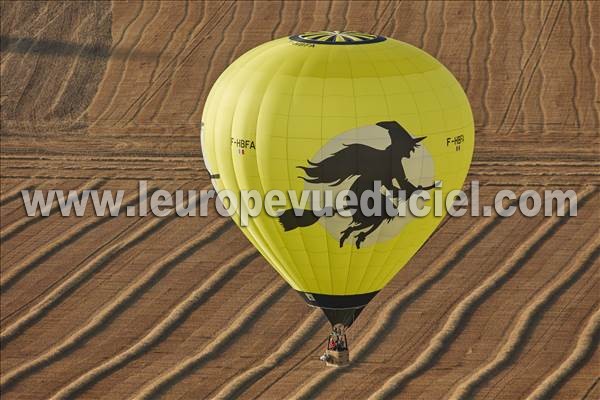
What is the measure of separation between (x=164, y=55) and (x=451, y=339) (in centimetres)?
1578

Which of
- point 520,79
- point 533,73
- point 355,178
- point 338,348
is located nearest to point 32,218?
point 338,348

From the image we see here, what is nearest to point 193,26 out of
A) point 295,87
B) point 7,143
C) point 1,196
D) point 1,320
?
point 7,143

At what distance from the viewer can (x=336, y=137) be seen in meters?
18.5

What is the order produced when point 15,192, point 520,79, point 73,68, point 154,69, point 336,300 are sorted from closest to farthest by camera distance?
point 336,300
point 15,192
point 520,79
point 154,69
point 73,68

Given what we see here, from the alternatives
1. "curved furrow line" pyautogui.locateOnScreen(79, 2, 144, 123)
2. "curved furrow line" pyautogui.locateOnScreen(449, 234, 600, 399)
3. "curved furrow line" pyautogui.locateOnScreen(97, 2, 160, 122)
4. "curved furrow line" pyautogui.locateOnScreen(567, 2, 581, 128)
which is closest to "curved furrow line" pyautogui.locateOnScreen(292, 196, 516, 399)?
"curved furrow line" pyautogui.locateOnScreen(449, 234, 600, 399)

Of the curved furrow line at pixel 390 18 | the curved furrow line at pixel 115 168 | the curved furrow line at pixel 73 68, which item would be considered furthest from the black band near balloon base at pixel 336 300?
the curved furrow line at pixel 390 18

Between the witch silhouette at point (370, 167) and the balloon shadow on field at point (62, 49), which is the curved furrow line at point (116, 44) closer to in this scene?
the balloon shadow on field at point (62, 49)

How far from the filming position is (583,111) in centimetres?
3534

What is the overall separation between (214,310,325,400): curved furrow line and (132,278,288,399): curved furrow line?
34.1 inches

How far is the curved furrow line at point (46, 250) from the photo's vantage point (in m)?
27.8

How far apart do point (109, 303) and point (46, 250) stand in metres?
2.71

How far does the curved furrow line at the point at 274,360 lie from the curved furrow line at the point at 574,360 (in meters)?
4.20

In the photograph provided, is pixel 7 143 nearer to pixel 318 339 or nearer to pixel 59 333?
pixel 59 333

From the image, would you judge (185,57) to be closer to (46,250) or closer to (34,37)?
(34,37)
